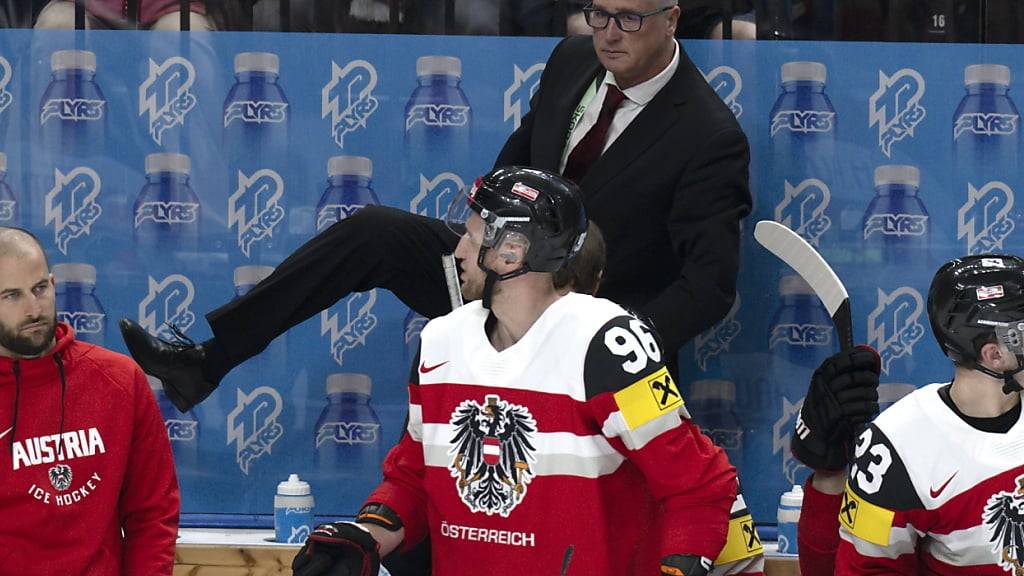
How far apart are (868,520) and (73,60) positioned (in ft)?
8.19

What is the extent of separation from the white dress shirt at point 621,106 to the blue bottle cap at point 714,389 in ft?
2.46

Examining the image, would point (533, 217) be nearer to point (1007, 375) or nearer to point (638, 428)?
point (638, 428)

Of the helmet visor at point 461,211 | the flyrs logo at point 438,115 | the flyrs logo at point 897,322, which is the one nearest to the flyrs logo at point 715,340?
the flyrs logo at point 897,322

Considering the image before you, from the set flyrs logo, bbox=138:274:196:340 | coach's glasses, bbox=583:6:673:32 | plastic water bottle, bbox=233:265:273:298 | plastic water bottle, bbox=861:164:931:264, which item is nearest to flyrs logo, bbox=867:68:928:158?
plastic water bottle, bbox=861:164:931:264

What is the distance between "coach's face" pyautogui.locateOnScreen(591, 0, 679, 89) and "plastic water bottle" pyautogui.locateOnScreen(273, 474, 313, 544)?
1340 millimetres

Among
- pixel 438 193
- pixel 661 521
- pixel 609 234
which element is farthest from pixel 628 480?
pixel 438 193

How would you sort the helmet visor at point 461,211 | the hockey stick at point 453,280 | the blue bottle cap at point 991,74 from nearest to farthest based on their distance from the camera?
the helmet visor at point 461,211
the hockey stick at point 453,280
the blue bottle cap at point 991,74

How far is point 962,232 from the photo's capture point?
12.9 feet

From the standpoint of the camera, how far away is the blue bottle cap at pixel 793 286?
3.95 metres

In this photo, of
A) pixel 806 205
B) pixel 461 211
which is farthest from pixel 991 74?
pixel 461 211

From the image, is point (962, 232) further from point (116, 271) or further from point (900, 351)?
point (116, 271)

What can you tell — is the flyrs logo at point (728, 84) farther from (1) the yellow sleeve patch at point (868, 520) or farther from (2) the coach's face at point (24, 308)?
(2) the coach's face at point (24, 308)

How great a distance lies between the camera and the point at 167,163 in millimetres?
3982

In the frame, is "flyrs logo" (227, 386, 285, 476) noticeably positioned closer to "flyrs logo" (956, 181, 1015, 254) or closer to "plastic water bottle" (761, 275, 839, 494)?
"plastic water bottle" (761, 275, 839, 494)
